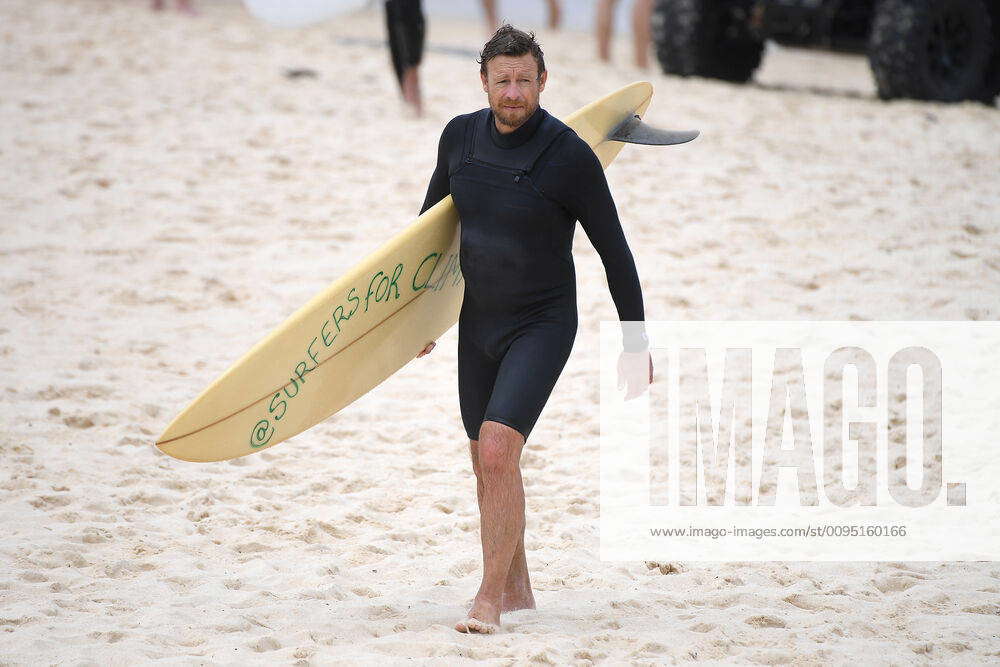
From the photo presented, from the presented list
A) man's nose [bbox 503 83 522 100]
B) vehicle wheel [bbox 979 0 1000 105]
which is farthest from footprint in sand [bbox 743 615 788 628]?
vehicle wheel [bbox 979 0 1000 105]

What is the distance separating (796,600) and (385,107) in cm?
694

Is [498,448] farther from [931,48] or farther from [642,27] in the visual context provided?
[642,27]

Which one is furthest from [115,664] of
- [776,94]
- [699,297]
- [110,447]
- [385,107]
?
[776,94]

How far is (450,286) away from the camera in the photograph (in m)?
3.58

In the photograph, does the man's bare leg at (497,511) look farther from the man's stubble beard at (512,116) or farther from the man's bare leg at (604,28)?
the man's bare leg at (604,28)

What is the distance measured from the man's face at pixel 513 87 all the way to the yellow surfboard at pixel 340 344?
0.44m

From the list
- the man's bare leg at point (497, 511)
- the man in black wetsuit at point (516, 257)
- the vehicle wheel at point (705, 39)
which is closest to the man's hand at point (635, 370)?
the man in black wetsuit at point (516, 257)

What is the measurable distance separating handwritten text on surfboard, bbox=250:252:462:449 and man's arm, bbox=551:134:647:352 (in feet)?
2.00

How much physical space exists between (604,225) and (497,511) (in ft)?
2.59

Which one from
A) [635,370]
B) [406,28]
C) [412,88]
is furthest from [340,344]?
[412,88]

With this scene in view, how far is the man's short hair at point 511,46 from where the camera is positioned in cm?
291

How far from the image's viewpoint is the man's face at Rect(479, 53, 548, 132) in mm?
2910

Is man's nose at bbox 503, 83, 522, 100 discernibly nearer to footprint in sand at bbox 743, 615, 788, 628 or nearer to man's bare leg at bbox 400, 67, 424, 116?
footprint in sand at bbox 743, 615, 788, 628

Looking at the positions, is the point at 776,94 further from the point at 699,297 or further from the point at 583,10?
the point at 583,10
